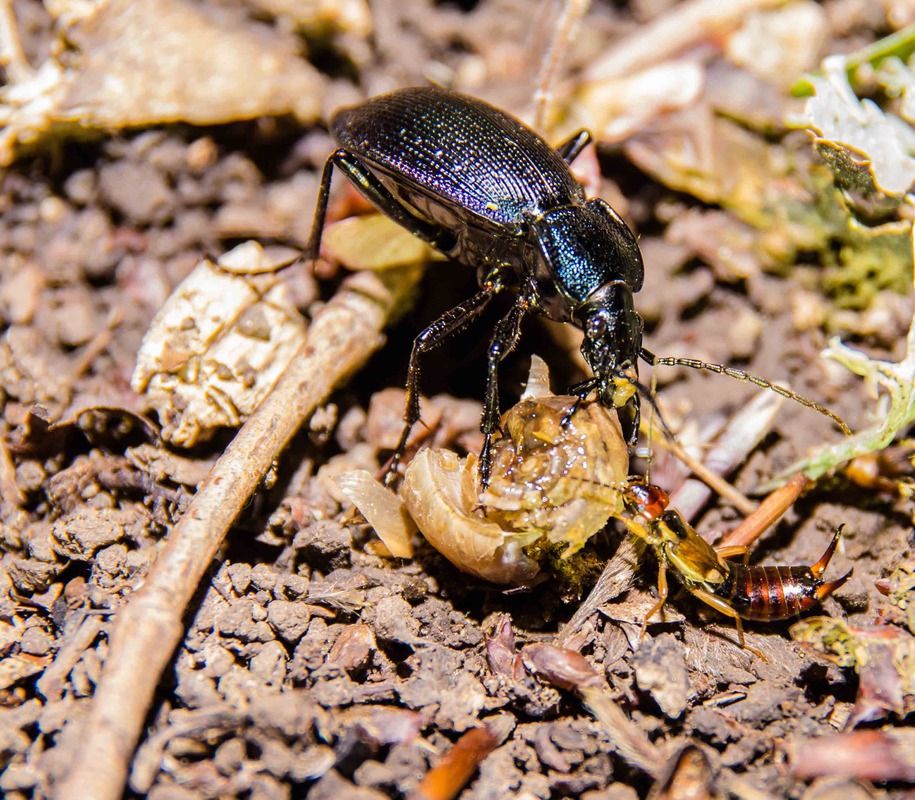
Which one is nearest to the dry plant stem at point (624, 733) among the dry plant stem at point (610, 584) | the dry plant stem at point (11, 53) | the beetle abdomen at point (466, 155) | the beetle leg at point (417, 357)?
the dry plant stem at point (610, 584)

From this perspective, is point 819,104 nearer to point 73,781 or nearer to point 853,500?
point 853,500

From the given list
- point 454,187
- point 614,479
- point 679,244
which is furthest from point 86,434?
point 679,244

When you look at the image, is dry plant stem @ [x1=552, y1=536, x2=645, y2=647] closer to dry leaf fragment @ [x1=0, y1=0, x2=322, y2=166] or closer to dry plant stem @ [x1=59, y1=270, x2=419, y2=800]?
dry plant stem @ [x1=59, y1=270, x2=419, y2=800]

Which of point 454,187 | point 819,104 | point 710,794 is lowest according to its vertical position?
point 710,794

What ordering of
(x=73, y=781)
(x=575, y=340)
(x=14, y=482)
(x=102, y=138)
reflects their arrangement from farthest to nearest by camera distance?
1. (x=102, y=138)
2. (x=575, y=340)
3. (x=14, y=482)
4. (x=73, y=781)

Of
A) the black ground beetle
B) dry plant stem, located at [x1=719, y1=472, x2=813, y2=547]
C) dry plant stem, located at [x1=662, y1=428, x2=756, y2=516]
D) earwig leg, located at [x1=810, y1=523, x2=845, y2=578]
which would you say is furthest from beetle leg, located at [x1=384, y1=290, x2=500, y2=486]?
earwig leg, located at [x1=810, y1=523, x2=845, y2=578]

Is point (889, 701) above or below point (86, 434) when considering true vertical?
above
